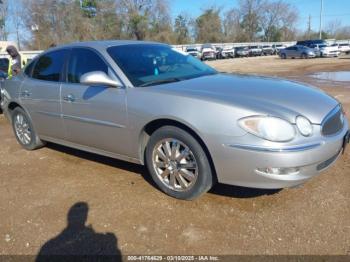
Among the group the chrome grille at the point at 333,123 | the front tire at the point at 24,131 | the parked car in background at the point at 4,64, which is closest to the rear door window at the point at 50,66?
the front tire at the point at 24,131

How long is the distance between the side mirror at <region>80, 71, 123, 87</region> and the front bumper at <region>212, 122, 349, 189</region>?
1419mm

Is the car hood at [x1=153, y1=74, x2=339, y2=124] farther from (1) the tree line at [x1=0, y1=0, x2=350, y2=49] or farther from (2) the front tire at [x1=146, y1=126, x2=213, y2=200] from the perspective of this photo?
(1) the tree line at [x1=0, y1=0, x2=350, y2=49]

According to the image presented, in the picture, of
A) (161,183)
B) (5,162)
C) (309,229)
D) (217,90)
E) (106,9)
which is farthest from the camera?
(106,9)

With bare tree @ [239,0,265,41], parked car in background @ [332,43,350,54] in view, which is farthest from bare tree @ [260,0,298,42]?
parked car in background @ [332,43,350,54]

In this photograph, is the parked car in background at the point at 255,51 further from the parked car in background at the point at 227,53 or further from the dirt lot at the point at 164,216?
the dirt lot at the point at 164,216

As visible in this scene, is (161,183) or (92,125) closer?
(161,183)

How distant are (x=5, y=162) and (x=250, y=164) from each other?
12.4ft

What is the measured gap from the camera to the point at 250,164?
319 centimetres

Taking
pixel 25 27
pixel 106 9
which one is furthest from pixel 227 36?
pixel 25 27

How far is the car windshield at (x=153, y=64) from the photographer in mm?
4051

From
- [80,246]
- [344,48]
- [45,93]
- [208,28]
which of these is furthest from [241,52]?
[80,246]

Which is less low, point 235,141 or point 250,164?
point 235,141

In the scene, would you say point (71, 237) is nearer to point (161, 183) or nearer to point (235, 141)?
point (161, 183)

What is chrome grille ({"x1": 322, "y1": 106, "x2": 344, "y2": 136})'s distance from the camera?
10.9 ft
